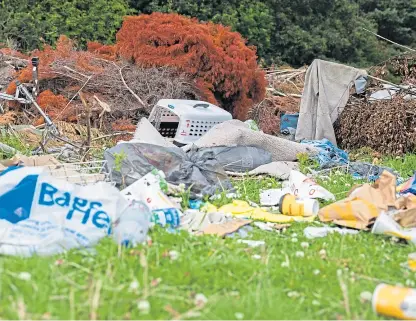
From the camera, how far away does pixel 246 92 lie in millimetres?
10797

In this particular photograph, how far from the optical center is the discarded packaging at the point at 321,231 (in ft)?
16.0

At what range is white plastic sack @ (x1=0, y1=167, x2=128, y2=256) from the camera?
4.16m

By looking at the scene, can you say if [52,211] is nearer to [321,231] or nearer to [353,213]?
[321,231]

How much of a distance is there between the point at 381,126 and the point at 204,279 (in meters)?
6.41

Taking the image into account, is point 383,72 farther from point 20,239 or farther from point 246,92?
point 20,239

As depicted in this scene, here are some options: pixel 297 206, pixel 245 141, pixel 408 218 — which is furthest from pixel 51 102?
pixel 408 218

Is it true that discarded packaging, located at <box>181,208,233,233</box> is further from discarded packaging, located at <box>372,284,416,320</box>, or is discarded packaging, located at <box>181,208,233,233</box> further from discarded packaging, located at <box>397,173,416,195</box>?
discarded packaging, located at <box>397,173,416,195</box>

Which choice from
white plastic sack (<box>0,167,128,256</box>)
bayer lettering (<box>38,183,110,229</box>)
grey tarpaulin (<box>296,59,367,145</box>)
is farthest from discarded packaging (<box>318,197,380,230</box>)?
grey tarpaulin (<box>296,59,367,145</box>)

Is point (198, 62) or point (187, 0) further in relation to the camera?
point (187, 0)

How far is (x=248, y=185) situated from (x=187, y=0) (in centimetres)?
1121

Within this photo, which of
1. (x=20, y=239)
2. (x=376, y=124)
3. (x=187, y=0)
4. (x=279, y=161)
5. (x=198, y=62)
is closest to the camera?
(x=20, y=239)

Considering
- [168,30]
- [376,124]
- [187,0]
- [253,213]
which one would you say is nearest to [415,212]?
[253,213]

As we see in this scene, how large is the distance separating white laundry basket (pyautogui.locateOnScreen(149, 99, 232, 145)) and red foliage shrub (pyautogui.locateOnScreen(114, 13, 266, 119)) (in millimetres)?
1483

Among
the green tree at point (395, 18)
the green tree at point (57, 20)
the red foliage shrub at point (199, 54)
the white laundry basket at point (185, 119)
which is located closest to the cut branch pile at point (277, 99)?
the red foliage shrub at point (199, 54)
